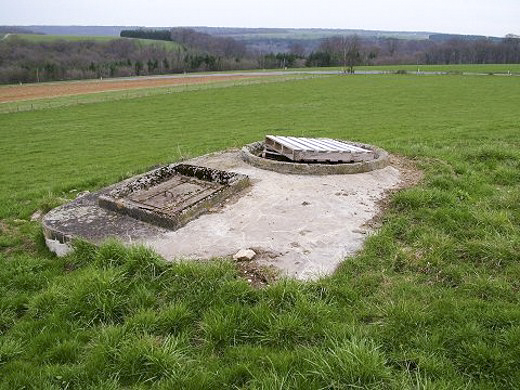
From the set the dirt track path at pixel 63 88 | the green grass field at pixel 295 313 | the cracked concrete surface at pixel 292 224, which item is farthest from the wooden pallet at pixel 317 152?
the dirt track path at pixel 63 88

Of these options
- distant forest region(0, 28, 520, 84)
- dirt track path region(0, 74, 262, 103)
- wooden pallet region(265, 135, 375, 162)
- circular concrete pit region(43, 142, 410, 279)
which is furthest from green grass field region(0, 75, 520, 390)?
distant forest region(0, 28, 520, 84)

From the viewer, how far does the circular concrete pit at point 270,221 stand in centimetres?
496

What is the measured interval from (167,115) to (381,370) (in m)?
27.5

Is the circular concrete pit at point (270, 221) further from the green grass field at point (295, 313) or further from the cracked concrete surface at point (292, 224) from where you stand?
the green grass field at point (295, 313)

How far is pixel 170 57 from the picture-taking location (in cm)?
9325

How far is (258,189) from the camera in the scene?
6.79 m

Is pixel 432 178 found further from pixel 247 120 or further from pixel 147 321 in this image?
pixel 247 120

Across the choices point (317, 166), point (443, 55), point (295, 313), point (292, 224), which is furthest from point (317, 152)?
point (443, 55)

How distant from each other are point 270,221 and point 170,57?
9448cm

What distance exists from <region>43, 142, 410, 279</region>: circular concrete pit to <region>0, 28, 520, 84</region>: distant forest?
227 feet

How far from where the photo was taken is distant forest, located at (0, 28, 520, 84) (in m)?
74.2

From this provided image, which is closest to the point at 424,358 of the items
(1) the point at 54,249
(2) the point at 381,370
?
(2) the point at 381,370

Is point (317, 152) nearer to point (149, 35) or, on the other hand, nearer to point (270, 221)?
point (270, 221)

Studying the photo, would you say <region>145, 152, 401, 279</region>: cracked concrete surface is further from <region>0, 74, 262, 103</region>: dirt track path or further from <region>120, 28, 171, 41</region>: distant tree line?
<region>120, 28, 171, 41</region>: distant tree line
